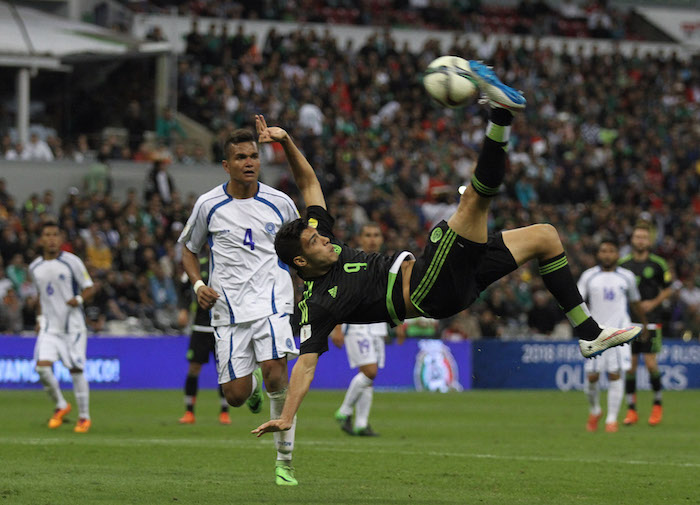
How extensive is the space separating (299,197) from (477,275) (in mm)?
21602

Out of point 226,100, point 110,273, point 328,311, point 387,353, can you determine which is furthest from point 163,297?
point 328,311

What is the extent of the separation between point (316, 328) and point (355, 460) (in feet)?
12.2

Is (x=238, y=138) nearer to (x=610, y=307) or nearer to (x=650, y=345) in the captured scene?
(x=610, y=307)

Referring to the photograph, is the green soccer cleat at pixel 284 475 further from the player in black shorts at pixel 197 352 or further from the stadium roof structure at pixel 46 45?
the stadium roof structure at pixel 46 45

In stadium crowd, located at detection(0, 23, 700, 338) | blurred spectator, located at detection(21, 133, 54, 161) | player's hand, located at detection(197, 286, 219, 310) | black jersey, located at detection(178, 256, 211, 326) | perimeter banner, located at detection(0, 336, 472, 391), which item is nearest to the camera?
player's hand, located at detection(197, 286, 219, 310)

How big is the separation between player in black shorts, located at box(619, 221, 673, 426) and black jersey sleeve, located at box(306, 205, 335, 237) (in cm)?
993

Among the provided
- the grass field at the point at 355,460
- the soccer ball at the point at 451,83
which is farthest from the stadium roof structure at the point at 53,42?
the soccer ball at the point at 451,83

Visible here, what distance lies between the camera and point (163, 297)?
26.0 metres

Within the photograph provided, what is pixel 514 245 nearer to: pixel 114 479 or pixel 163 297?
pixel 114 479

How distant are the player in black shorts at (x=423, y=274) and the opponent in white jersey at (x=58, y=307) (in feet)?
23.0

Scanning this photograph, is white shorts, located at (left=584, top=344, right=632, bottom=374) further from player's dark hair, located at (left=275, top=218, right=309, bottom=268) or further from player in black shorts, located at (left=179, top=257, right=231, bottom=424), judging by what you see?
player's dark hair, located at (left=275, top=218, right=309, bottom=268)

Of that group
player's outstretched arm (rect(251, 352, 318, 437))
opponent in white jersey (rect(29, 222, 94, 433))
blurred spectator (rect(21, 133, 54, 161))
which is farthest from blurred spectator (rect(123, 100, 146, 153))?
player's outstretched arm (rect(251, 352, 318, 437))

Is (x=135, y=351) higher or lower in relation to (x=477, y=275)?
lower

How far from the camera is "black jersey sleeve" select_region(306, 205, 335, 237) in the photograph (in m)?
9.48
